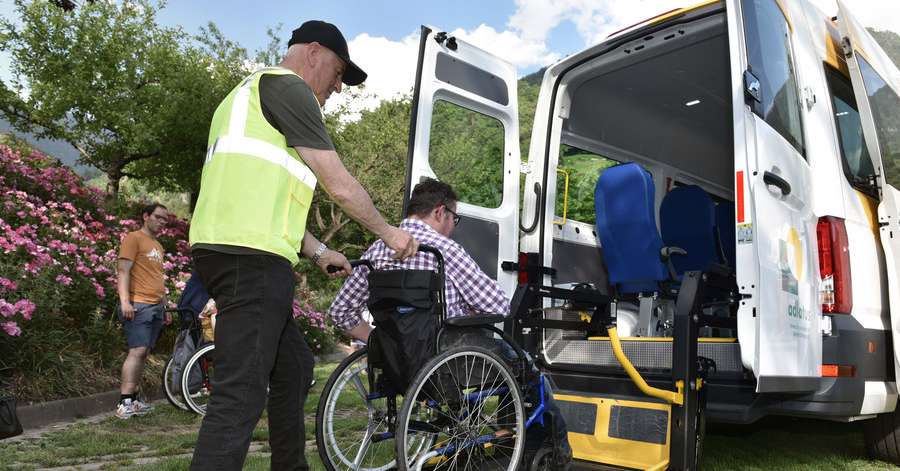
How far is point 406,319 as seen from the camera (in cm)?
285

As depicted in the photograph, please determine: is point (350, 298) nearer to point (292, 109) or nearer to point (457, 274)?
point (457, 274)

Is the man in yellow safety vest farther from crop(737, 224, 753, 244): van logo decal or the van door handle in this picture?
the van door handle

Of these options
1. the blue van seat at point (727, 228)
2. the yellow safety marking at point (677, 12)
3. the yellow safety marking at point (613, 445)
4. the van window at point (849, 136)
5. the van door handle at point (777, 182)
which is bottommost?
the yellow safety marking at point (613, 445)

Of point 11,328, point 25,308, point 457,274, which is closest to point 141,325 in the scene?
point 25,308

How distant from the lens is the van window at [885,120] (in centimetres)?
396

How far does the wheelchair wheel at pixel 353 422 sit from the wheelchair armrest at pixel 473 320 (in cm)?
55

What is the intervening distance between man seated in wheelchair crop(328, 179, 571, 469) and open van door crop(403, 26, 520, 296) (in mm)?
864

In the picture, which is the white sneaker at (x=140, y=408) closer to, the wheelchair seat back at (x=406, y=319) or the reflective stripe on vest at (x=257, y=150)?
the wheelchair seat back at (x=406, y=319)

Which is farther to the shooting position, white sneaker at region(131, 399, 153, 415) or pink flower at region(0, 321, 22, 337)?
white sneaker at region(131, 399, 153, 415)

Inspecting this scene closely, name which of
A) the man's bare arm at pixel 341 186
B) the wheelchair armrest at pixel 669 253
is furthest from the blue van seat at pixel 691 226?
the man's bare arm at pixel 341 186

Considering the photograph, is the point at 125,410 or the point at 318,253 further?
the point at 125,410

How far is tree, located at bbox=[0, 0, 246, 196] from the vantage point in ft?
48.2

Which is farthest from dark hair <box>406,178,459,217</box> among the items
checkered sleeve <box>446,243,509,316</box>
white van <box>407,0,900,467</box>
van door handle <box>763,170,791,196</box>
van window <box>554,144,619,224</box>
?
van window <box>554,144,619,224</box>

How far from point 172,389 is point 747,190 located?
16.3 feet
